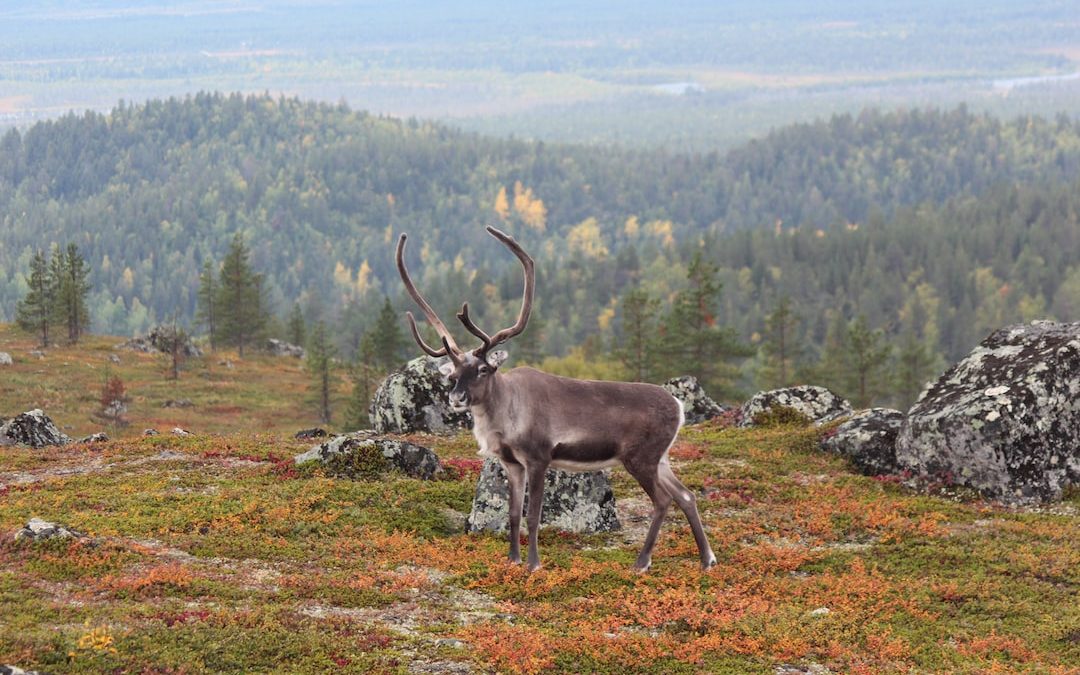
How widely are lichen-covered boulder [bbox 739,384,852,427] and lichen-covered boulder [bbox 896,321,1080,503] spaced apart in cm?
1052

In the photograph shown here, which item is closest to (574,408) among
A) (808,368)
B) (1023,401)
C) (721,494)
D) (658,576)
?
(658,576)

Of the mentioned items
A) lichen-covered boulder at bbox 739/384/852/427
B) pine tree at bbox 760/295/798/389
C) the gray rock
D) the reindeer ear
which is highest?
the reindeer ear

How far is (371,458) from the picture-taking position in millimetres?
28219

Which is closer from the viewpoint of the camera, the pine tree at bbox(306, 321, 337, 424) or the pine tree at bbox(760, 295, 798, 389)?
the pine tree at bbox(306, 321, 337, 424)

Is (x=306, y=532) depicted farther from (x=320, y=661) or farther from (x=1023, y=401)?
(x=1023, y=401)

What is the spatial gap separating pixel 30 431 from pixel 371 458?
16.5 meters

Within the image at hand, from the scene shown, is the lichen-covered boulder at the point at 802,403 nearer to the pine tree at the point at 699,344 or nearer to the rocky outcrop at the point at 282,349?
the pine tree at the point at 699,344

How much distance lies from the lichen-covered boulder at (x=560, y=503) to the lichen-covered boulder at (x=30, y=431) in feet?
67.6

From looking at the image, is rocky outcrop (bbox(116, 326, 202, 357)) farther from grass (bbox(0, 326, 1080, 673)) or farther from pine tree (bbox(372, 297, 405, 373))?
grass (bbox(0, 326, 1080, 673))

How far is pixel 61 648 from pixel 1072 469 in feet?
73.3

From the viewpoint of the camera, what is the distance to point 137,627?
53.5 ft

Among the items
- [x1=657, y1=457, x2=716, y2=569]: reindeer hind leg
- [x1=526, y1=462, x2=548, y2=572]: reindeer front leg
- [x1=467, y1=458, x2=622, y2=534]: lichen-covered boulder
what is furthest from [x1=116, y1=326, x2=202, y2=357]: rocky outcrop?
[x1=657, y1=457, x2=716, y2=569]: reindeer hind leg

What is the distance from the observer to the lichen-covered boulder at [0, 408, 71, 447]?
38319 millimetres

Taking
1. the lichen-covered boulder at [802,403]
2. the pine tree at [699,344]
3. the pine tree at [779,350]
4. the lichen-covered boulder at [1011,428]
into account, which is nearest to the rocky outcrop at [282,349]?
the pine tree at [699,344]
